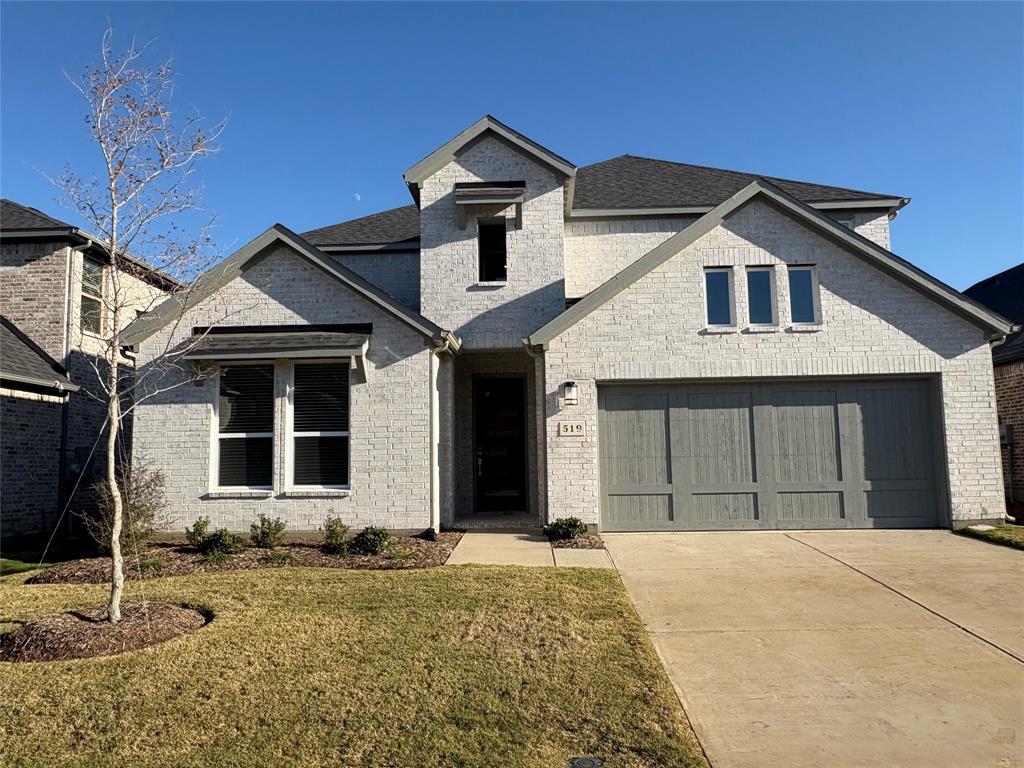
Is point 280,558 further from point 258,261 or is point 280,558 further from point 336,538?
point 258,261

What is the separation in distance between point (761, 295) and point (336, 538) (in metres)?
8.08

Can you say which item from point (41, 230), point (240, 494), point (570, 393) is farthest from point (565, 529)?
point (41, 230)

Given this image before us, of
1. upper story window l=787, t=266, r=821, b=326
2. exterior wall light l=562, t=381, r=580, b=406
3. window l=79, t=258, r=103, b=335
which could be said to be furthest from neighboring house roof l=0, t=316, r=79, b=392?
upper story window l=787, t=266, r=821, b=326

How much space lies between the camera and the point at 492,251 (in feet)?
45.2

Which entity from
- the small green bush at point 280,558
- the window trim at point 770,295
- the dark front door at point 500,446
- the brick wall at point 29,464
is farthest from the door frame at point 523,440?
the brick wall at point 29,464

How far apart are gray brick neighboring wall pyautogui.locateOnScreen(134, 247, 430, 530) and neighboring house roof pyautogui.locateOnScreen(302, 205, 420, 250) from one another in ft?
14.2

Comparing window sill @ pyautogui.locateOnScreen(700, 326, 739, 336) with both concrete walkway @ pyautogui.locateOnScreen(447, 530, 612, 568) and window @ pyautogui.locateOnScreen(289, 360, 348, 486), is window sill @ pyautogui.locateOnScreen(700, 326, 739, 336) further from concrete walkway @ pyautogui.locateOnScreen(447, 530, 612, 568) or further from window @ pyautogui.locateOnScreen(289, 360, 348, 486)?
window @ pyautogui.locateOnScreen(289, 360, 348, 486)

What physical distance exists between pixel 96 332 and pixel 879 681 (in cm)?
1544

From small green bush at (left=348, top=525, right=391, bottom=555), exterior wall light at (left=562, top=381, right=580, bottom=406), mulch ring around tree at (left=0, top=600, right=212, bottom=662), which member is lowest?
mulch ring around tree at (left=0, top=600, right=212, bottom=662)

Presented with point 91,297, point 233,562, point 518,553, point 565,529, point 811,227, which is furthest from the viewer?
point 91,297

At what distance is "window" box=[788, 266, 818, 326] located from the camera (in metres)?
11.7

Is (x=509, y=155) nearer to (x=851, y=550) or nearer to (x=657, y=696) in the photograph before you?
(x=851, y=550)

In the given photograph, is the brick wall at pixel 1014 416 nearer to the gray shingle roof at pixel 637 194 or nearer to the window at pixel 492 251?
the gray shingle roof at pixel 637 194

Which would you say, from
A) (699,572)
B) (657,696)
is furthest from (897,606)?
(657,696)
